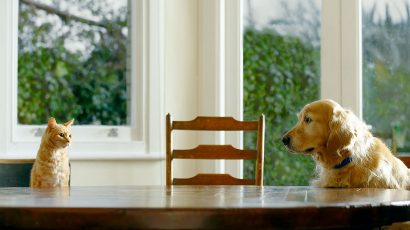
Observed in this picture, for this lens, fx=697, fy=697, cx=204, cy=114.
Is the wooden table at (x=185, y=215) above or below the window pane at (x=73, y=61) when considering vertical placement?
below

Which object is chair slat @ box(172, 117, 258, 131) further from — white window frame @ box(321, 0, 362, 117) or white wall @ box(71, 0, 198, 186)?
white wall @ box(71, 0, 198, 186)

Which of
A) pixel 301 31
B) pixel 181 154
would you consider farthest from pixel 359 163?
pixel 301 31

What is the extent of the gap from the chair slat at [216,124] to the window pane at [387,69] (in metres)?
0.75

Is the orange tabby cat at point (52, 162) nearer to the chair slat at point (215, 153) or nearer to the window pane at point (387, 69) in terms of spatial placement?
the chair slat at point (215, 153)

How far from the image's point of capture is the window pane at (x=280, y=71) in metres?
3.72

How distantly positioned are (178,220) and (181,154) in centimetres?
175

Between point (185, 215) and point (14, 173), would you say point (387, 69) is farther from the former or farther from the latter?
point (185, 215)

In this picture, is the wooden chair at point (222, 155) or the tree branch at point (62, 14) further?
the tree branch at point (62, 14)

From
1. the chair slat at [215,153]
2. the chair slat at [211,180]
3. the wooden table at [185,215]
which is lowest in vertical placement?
the chair slat at [211,180]

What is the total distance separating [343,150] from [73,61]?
1833mm

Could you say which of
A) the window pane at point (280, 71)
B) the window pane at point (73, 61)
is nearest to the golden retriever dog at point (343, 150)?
the window pane at point (280, 71)

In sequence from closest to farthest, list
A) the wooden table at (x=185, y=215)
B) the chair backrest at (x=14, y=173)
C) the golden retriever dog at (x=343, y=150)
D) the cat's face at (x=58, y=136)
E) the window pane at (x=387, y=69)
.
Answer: the wooden table at (x=185, y=215) < the golden retriever dog at (x=343, y=150) < the cat's face at (x=58, y=136) < the chair backrest at (x=14, y=173) < the window pane at (x=387, y=69)

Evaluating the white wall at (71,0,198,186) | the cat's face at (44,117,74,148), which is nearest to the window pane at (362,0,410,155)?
the white wall at (71,0,198,186)

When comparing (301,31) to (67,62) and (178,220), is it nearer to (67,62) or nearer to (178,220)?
(67,62)
